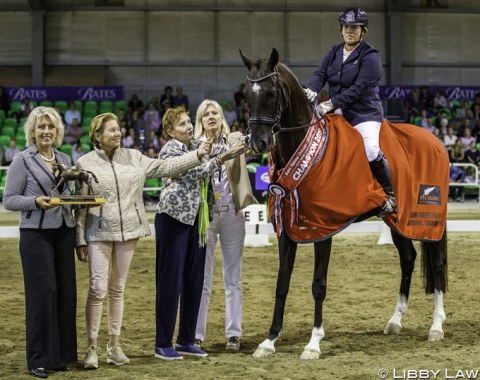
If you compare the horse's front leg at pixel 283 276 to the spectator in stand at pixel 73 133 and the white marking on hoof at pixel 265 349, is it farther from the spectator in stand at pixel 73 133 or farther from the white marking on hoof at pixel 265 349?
the spectator in stand at pixel 73 133

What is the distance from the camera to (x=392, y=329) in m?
6.68

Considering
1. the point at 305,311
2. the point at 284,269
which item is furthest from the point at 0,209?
the point at 284,269

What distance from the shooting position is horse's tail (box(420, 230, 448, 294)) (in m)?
7.13

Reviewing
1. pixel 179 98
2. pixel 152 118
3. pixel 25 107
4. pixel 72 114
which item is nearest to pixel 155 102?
pixel 179 98

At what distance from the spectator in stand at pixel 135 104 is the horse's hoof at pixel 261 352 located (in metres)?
16.8

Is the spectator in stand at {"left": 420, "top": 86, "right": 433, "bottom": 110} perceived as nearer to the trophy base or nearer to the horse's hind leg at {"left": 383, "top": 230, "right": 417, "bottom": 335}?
the horse's hind leg at {"left": 383, "top": 230, "right": 417, "bottom": 335}

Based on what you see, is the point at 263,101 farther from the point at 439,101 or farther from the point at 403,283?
the point at 439,101

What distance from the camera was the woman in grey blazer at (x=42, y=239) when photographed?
17.3ft

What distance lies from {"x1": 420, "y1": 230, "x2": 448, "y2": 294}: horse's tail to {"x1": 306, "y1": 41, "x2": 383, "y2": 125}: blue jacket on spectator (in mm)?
1299

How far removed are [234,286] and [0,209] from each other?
12.1m

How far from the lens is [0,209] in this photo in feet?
56.9

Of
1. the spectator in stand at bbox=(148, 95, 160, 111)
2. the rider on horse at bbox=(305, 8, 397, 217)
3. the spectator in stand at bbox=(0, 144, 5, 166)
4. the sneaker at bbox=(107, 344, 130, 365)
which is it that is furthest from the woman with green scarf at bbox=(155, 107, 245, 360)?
the spectator in stand at bbox=(148, 95, 160, 111)

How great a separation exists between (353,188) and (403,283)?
4.57 feet

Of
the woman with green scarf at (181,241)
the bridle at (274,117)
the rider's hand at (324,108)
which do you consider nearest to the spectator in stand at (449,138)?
the rider's hand at (324,108)
